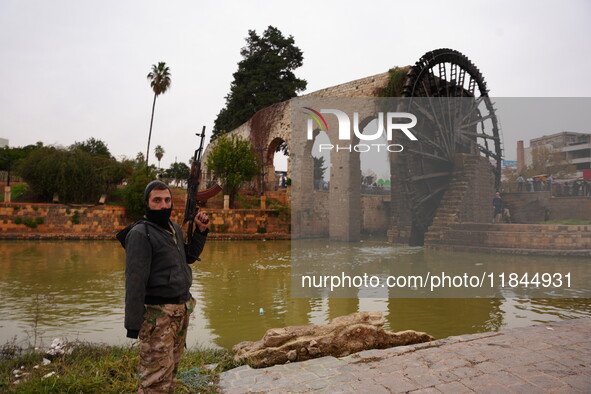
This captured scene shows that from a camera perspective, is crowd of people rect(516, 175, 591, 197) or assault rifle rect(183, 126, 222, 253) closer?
assault rifle rect(183, 126, 222, 253)

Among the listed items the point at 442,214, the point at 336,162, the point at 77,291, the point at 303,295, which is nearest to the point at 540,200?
the point at 442,214

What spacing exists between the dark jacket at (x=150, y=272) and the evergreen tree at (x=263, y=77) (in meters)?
27.2

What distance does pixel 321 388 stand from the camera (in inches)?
97.7

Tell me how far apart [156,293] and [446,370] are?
1.78 metres

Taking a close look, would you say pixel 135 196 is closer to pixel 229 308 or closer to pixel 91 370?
pixel 229 308

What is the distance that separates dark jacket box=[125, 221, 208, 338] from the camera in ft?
6.31

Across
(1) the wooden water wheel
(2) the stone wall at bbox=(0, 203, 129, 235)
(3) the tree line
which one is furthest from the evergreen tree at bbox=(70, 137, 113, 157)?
(1) the wooden water wheel

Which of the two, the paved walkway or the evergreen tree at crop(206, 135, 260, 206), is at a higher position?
the evergreen tree at crop(206, 135, 260, 206)

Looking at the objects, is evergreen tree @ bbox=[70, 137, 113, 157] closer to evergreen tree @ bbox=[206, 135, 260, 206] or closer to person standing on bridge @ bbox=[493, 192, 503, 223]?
evergreen tree @ bbox=[206, 135, 260, 206]

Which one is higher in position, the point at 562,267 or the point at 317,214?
the point at 317,214

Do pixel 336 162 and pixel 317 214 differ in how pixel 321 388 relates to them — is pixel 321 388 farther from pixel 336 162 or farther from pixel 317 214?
pixel 317 214

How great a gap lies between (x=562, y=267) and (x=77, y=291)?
9545 millimetres

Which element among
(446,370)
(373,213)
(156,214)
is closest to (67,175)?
(373,213)

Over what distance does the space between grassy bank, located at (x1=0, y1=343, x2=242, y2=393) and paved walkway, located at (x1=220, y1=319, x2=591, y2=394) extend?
19cm
